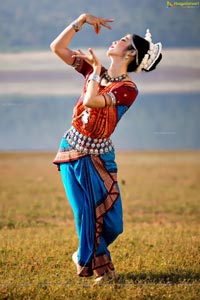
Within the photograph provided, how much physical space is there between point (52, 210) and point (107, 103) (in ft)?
32.2

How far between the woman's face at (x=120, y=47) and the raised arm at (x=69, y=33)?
0.59ft

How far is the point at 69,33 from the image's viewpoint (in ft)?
22.0

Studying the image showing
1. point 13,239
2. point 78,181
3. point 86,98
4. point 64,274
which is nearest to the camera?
point 86,98

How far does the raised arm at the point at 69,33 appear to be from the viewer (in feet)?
22.0

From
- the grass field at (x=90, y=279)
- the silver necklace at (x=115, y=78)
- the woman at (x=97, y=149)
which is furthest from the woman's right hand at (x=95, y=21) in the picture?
the grass field at (x=90, y=279)

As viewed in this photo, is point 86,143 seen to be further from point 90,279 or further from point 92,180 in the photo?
point 90,279

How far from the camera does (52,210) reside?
16.0 m

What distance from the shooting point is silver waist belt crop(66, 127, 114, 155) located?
6645 millimetres

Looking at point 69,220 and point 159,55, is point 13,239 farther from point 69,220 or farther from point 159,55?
point 69,220

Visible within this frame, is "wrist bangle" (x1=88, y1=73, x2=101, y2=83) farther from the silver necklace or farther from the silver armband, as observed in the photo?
the silver necklace

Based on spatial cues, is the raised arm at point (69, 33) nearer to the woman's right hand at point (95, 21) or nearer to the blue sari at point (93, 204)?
the woman's right hand at point (95, 21)

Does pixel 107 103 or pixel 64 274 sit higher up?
pixel 107 103

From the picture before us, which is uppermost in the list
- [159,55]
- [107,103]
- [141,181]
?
[159,55]

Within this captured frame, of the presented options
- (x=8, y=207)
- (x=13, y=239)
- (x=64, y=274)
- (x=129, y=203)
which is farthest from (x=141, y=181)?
(x=64, y=274)
